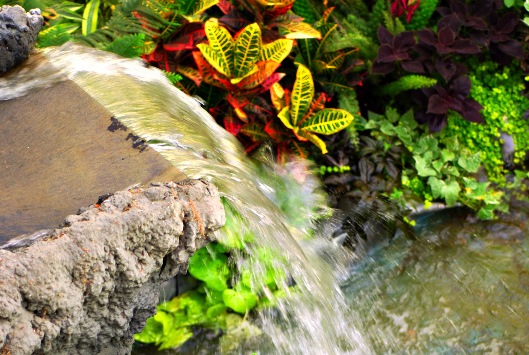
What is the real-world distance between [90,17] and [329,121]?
2082 millimetres

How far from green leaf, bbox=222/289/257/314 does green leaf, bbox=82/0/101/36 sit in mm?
2278

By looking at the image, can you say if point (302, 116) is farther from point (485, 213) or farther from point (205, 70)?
point (485, 213)

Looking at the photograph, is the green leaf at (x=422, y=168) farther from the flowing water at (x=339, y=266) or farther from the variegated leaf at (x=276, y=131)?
the variegated leaf at (x=276, y=131)

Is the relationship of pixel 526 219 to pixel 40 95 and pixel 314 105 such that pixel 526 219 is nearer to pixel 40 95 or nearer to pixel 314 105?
pixel 314 105

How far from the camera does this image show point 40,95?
211 cm

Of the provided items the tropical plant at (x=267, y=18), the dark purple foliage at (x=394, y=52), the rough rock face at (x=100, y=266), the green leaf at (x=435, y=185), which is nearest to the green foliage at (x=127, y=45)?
the tropical plant at (x=267, y=18)

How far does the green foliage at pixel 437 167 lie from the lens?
3422mm

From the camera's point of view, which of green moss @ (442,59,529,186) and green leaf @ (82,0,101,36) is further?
green moss @ (442,59,529,186)

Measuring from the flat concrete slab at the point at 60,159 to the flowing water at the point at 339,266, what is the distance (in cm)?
9

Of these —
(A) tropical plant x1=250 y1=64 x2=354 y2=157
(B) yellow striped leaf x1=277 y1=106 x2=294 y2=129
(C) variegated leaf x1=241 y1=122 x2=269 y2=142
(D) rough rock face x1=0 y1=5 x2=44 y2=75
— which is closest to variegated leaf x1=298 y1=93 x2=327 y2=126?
(A) tropical plant x1=250 y1=64 x2=354 y2=157

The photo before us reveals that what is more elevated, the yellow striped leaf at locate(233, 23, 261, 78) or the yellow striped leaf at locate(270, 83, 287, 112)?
the yellow striped leaf at locate(233, 23, 261, 78)

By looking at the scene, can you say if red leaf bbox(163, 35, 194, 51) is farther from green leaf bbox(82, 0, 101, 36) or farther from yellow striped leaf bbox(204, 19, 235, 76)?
green leaf bbox(82, 0, 101, 36)

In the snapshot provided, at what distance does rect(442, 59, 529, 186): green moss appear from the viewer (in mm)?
3719

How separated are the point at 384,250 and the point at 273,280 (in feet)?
3.43
